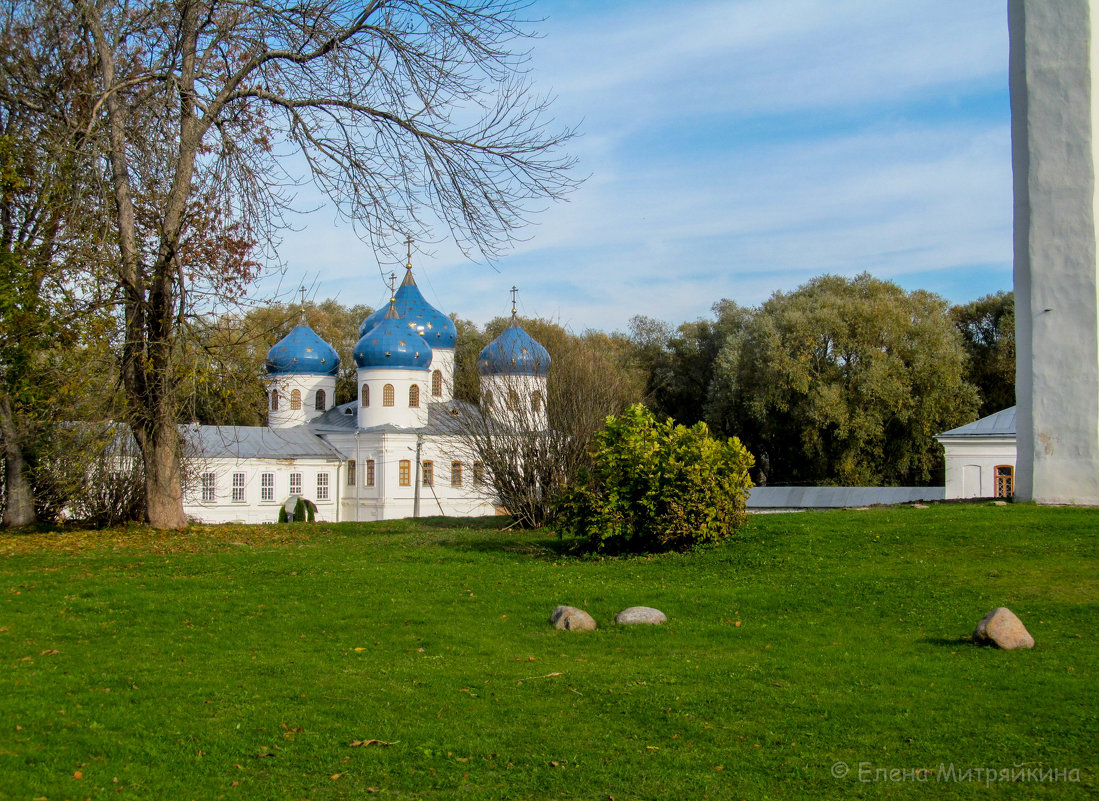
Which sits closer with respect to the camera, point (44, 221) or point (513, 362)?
point (44, 221)

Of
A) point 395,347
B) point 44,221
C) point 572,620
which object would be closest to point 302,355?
point 395,347

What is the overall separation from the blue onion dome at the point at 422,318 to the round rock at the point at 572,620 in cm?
3557

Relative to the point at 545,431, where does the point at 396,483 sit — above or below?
below

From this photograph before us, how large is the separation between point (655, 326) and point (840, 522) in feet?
141

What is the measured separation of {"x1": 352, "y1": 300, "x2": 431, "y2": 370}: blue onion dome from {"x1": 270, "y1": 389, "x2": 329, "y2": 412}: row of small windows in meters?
6.14

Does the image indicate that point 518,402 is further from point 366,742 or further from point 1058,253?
point 366,742

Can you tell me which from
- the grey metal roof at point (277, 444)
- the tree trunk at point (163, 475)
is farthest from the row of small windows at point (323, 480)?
the tree trunk at point (163, 475)

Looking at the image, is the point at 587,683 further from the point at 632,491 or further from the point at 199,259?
the point at 199,259

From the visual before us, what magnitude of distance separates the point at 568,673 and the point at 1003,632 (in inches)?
147

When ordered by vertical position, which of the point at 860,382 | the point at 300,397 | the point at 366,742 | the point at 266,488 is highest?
the point at 860,382

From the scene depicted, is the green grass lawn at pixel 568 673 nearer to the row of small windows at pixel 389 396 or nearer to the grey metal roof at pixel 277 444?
the row of small windows at pixel 389 396

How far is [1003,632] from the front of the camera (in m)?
8.36

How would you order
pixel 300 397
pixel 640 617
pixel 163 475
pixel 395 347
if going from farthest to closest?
1. pixel 300 397
2. pixel 395 347
3. pixel 163 475
4. pixel 640 617

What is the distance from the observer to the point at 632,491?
14.1m
